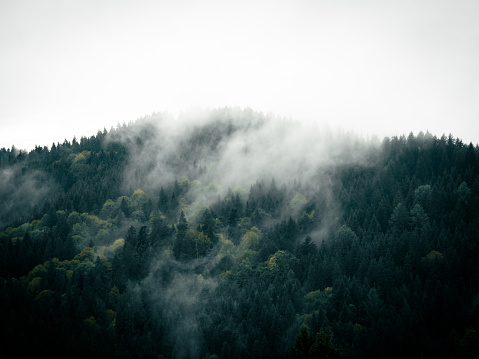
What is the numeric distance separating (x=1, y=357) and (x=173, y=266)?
61673 millimetres

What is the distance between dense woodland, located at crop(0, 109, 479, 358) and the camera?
8681 cm

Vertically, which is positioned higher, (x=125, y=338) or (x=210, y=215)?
(x=210, y=215)

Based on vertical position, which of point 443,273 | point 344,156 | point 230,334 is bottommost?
point 230,334

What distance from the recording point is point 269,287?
114 meters

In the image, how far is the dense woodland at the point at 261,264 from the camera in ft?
285

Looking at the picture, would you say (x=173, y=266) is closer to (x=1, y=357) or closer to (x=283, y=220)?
(x=283, y=220)

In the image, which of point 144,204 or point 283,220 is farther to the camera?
point 144,204

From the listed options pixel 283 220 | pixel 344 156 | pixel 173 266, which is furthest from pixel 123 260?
pixel 344 156

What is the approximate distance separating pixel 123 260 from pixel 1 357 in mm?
54283

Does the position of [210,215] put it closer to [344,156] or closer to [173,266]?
[173,266]

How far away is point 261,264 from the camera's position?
130125 mm

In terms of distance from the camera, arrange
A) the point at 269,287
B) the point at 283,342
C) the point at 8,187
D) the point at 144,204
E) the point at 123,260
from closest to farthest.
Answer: the point at 283,342 → the point at 269,287 → the point at 123,260 → the point at 144,204 → the point at 8,187

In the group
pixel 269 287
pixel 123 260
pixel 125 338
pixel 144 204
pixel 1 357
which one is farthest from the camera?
pixel 144 204

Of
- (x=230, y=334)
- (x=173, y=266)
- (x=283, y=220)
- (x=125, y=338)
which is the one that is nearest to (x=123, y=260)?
(x=173, y=266)
